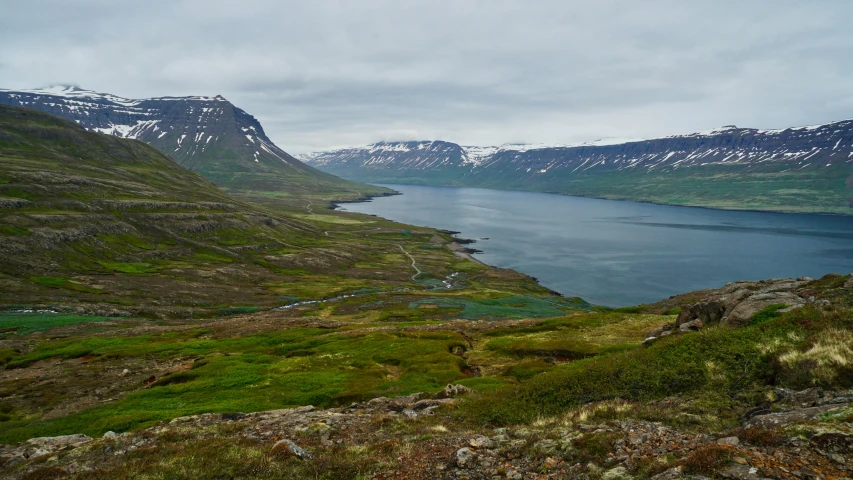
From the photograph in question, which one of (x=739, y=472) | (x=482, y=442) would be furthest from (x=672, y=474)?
(x=482, y=442)

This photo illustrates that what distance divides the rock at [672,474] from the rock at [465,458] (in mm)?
6153

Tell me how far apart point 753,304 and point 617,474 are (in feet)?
72.8

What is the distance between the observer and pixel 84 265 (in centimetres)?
11456

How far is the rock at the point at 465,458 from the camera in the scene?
15.1 metres

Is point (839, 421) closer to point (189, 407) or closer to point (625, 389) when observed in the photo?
point (625, 389)

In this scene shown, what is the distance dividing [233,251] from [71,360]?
111351 mm

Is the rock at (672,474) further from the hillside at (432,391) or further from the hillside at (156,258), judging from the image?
the hillside at (156,258)

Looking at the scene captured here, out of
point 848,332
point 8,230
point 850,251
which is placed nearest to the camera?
point 848,332

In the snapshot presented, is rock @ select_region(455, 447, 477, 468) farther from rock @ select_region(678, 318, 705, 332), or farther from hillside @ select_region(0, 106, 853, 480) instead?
rock @ select_region(678, 318, 705, 332)

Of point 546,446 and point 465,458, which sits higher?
point 546,446

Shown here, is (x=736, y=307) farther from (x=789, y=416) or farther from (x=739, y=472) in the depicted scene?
(x=739, y=472)

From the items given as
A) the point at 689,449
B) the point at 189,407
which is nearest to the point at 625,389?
the point at 689,449

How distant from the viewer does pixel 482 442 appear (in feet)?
54.6

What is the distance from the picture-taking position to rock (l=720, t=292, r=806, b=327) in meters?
26.4
